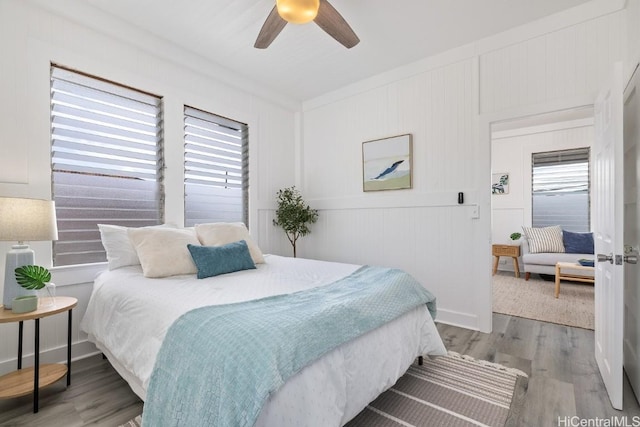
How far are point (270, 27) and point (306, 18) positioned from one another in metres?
0.41

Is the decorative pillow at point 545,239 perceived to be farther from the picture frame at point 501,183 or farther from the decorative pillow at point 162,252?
the decorative pillow at point 162,252

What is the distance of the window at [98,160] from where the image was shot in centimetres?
248

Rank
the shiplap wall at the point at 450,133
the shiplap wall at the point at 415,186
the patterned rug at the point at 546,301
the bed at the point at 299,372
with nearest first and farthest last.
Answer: the bed at the point at 299,372, the shiplap wall at the point at 450,133, the shiplap wall at the point at 415,186, the patterned rug at the point at 546,301

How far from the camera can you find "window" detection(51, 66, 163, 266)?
2.48 metres

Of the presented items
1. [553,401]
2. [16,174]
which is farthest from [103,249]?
[553,401]

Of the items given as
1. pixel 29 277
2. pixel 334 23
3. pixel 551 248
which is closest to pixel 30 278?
pixel 29 277

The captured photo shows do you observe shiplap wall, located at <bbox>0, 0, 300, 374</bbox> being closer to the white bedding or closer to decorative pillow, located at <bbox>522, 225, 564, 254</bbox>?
the white bedding

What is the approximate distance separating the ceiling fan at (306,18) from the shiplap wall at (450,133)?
4.54ft

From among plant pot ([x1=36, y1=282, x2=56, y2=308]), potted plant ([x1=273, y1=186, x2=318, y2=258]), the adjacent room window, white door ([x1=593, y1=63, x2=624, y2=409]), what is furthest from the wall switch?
the adjacent room window

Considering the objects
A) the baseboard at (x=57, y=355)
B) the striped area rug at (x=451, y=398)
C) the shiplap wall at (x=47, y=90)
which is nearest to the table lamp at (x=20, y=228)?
the shiplap wall at (x=47, y=90)

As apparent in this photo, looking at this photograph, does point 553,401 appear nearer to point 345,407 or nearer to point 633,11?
point 345,407

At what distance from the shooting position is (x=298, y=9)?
75.7 inches

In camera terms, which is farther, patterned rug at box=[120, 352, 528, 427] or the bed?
patterned rug at box=[120, 352, 528, 427]

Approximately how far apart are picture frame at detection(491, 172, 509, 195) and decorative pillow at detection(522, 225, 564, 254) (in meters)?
1.00
